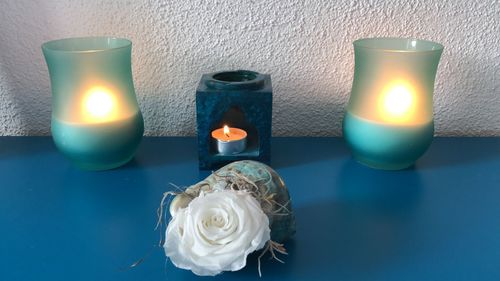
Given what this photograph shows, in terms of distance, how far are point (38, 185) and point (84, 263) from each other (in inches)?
8.9

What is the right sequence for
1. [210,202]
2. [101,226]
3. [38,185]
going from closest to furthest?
[210,202], [101,226], [38,185]

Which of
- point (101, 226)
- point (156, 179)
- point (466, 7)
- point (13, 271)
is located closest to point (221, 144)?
point (156, 179)

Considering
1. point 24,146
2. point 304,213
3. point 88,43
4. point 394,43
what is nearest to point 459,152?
point 394,43

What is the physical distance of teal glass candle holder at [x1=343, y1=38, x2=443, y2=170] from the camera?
0.65m

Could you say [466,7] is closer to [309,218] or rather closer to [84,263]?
[309,218]

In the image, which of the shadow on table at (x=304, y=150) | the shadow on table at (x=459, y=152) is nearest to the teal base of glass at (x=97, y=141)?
the shadow on table at (x=304, y=150)

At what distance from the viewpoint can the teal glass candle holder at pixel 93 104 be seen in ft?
2.11

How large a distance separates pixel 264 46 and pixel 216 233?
0.43 meters

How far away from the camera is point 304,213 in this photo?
23.1 inches

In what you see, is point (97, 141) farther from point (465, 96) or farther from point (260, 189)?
point (465, 96)

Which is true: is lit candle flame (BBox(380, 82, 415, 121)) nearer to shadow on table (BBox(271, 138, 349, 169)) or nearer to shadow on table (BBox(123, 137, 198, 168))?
shadow on table (BBox(271, 138, 349, 169))

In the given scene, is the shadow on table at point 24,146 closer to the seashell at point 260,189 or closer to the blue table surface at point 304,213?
the blue table surface at point 304,213

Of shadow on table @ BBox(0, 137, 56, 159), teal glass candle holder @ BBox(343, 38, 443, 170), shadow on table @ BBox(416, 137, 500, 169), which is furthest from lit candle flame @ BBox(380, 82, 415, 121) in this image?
shadow on table @ BBox(0, 137, 56, 159)

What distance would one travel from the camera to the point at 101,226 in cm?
55
